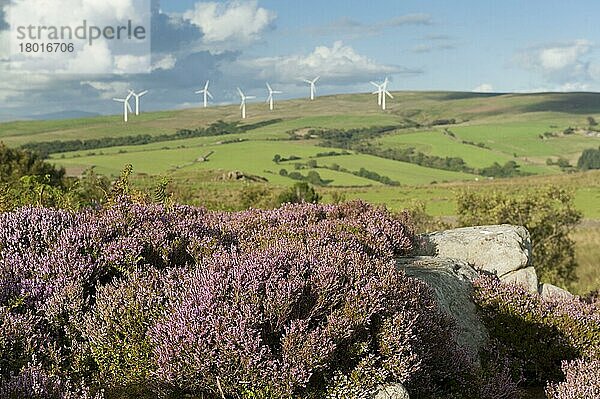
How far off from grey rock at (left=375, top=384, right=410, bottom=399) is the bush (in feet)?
10.0

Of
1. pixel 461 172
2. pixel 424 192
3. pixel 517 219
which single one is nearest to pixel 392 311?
pixel 517 219

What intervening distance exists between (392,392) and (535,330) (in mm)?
3790

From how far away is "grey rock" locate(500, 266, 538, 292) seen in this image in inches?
382

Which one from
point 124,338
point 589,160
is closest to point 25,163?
point 124,338

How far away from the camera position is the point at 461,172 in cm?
10962

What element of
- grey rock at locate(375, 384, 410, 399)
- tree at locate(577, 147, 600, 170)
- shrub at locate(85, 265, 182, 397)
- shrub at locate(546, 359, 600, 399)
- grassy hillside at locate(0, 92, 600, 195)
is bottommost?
tree at locate(577, 147, 600, 170)

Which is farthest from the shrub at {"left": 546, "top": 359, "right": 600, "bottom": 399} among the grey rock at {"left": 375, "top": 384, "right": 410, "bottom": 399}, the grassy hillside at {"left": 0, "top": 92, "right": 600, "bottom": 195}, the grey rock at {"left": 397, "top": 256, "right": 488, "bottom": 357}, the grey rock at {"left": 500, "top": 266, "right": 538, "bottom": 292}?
the grassy hillside at {"left": 0, "top": 92, "right": 600, "bottom": 195}

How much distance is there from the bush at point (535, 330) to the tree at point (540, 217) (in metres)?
15.7

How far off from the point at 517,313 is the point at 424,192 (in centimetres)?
5880

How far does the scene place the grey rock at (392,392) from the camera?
5.04m

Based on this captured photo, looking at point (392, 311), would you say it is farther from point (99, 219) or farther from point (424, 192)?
point (424, 192)

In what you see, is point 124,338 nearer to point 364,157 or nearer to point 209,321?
point 209,321

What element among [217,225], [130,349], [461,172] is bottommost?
[461,172]

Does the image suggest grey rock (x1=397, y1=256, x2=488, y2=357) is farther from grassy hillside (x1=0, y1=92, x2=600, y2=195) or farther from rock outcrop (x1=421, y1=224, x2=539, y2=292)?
grassy hillside (x1=0, y1=92, x2=600, y2=195)
